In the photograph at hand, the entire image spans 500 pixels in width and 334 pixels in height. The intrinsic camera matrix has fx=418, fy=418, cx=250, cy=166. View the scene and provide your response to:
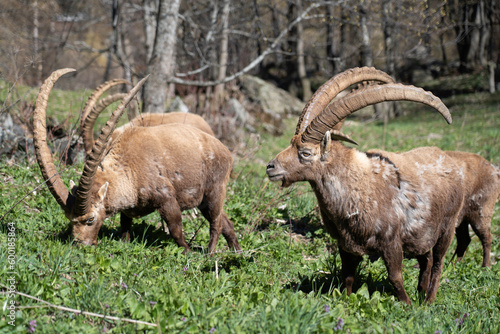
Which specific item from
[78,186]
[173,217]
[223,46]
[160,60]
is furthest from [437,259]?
[223,46]

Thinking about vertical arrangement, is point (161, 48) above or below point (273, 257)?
above

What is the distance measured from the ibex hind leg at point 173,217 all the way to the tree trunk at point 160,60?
13.9ft

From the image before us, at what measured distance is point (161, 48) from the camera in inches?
336

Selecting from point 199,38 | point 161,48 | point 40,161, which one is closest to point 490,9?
point 199,38

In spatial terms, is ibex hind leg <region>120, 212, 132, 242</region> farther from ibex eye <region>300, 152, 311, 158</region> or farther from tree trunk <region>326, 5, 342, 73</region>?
tree trunk <region>326, 5, 342, 73</region>

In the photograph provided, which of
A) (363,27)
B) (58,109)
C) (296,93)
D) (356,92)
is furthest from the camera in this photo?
(296,93)

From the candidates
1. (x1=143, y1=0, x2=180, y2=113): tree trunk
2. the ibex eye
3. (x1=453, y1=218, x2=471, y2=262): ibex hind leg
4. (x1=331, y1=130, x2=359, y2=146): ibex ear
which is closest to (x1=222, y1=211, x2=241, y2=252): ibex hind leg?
the ibex eye

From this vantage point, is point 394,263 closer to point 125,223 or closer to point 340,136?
point 340,136

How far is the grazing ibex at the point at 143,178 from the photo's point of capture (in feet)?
14.0

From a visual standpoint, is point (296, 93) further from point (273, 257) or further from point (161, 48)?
point (273, 257)

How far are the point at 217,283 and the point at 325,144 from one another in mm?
1645

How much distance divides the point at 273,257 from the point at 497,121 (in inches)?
611

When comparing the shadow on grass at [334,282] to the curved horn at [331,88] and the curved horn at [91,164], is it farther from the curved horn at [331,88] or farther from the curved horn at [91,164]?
the curved horn at [91,164]

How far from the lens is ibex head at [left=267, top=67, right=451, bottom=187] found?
3.77 metres
